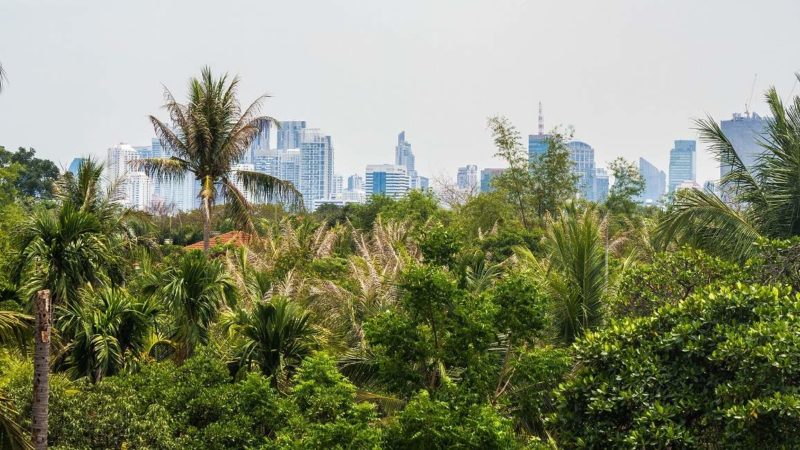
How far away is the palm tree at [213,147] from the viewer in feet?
62.3

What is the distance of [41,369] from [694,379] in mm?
6126

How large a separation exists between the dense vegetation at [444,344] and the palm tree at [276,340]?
0.02m

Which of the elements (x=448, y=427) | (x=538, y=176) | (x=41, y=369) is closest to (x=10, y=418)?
(x=41, y=369)

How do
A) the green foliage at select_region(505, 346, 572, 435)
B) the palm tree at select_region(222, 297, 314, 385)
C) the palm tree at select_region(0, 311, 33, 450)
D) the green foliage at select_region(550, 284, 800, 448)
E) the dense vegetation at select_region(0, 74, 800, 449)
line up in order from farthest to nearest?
the palm tree at select_region(222, 297, 314, 385), the green foliage at select_region(505, 346, 572, 435), the dense vegetation at select_region(0, 74, 800, 449), the green foliage at select_region(550, 284, 800, 448), the palm tree at select_region(0, 311, 33, 450)

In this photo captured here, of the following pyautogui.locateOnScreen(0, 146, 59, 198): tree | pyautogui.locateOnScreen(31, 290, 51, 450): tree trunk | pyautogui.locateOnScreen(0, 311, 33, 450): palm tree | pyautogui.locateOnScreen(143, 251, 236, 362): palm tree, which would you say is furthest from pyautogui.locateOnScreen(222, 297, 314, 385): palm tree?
pyautogui.locateOnScreen(0, 146, 59, 198): tree

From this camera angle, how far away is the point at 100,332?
11.9 m

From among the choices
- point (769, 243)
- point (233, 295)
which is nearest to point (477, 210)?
point (233, 295)

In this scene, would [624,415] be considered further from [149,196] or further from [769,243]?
[149,196]

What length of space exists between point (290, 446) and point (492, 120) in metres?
27.7

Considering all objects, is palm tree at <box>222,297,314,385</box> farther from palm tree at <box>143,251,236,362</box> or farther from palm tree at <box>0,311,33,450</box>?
palm tree at <box>0,311,33,450</box>

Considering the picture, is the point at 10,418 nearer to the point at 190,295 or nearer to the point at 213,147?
the point at 190,295

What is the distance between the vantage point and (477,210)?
35219 millimetres

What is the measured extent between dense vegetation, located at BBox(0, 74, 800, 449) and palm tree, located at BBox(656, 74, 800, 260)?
4 centimetres

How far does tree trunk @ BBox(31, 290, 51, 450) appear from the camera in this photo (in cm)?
704
